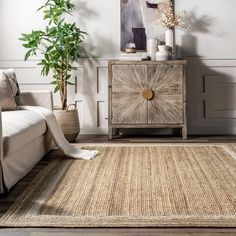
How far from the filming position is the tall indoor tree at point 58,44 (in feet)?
12.4

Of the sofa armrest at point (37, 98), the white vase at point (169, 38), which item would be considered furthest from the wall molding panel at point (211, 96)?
the sofa armrest at point (37, 98)

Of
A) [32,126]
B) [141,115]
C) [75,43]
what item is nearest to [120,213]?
[32,126]

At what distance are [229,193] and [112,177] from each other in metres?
0.66

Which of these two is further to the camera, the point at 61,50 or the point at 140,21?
the point at 140,21

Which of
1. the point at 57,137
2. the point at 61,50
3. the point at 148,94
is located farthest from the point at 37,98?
the point at 148,94

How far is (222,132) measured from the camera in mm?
4176

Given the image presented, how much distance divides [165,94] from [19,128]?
178cm

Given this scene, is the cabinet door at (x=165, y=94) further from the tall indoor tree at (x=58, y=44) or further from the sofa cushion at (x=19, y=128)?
the sofa cushion at (x=19, y=128)

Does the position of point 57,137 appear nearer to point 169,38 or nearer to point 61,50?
point 61,50

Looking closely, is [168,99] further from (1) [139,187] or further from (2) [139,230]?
(2) [139,230]

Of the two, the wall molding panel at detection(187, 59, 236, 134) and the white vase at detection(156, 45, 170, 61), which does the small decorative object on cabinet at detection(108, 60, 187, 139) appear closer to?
the white vase at detection(156, 45, 170, 61)

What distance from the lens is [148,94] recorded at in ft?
12.4

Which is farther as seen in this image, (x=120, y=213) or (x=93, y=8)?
(x=93, y=8)

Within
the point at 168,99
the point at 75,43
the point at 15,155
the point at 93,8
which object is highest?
the point at 93,8
